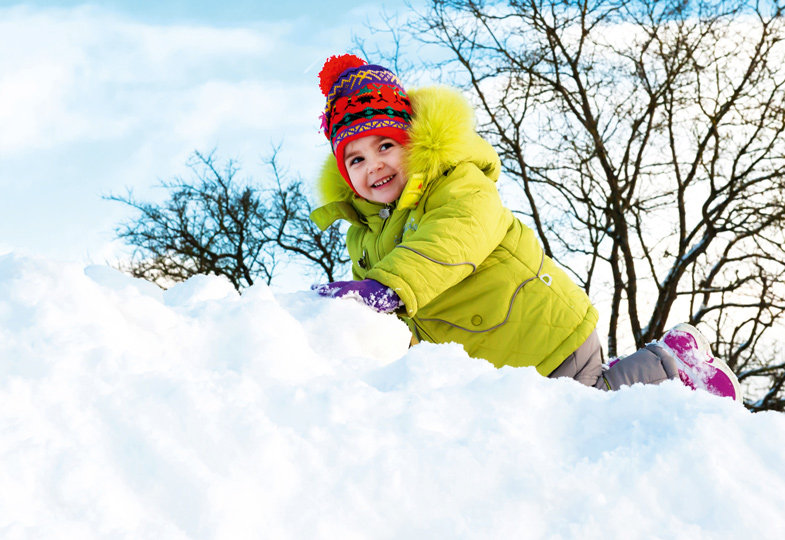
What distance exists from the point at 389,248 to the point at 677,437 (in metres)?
1.96

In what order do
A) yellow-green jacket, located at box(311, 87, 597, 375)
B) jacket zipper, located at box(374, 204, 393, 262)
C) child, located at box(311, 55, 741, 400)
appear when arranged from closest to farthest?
yellow-green jacket, located at box(311, 87, 597, 375)
child, located at box(311, 55, 741, 400)
jacket zipper, located at box(374, 204, 393, 262)

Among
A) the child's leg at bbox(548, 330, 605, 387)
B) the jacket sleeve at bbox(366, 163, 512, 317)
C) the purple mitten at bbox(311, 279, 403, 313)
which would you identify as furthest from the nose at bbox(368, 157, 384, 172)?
the child's leg at bbox(548, 330, 605, 387)

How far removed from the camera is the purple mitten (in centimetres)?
206

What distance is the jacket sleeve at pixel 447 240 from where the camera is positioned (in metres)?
2.22

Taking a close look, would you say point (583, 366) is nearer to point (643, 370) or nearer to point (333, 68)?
point (643, 370)

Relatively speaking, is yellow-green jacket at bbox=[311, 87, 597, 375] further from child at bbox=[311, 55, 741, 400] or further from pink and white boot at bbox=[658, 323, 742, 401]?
pink and white boot at bbox=[658, 323, 742, 401]

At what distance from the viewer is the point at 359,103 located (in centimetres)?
295

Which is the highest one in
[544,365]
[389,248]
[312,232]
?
[312,232]

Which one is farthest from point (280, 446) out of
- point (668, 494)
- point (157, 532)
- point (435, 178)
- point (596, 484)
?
point (435, 178)

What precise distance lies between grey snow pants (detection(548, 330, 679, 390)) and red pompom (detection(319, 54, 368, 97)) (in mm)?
1709

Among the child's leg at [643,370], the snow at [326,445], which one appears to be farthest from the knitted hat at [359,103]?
the snow at [326,445]

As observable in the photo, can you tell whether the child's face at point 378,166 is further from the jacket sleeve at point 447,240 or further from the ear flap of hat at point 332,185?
the ear flap of hat at point 332,185

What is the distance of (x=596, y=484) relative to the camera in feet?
3.56

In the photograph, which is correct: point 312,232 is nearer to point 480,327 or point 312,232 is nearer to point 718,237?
point 718,237
